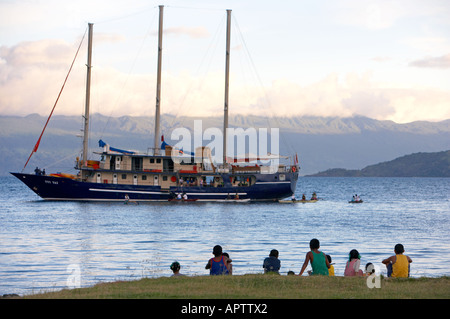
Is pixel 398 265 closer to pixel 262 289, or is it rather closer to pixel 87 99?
pixel 262 289

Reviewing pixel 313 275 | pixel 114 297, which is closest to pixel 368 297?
pixel 313 275

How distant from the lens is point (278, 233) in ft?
146

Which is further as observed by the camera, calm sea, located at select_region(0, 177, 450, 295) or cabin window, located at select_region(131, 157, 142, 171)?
cabin window, located at select_region(131, 157, 142, 171)

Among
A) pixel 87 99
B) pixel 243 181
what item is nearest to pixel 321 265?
pixel 243 181

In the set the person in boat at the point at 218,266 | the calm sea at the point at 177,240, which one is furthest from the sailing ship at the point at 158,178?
the person in boat at the point at 218,266

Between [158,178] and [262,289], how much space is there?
57.1 meters

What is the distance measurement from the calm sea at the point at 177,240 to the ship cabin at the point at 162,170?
4.30 m

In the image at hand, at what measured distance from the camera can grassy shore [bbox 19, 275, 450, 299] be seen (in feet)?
50.0

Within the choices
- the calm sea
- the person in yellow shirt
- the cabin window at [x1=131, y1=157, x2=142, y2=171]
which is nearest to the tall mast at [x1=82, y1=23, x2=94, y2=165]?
the cabin window at [x1=131, y1=157, x2=142, y2=171]

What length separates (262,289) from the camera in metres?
16.5

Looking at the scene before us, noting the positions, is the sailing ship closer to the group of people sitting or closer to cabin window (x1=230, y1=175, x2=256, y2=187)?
cabin window (x1=230, y1=175, x2=256, y2=187)

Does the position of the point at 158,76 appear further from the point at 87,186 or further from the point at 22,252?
the point at 22,252

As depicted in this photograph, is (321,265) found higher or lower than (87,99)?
lower

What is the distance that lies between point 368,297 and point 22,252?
73.0 ft
